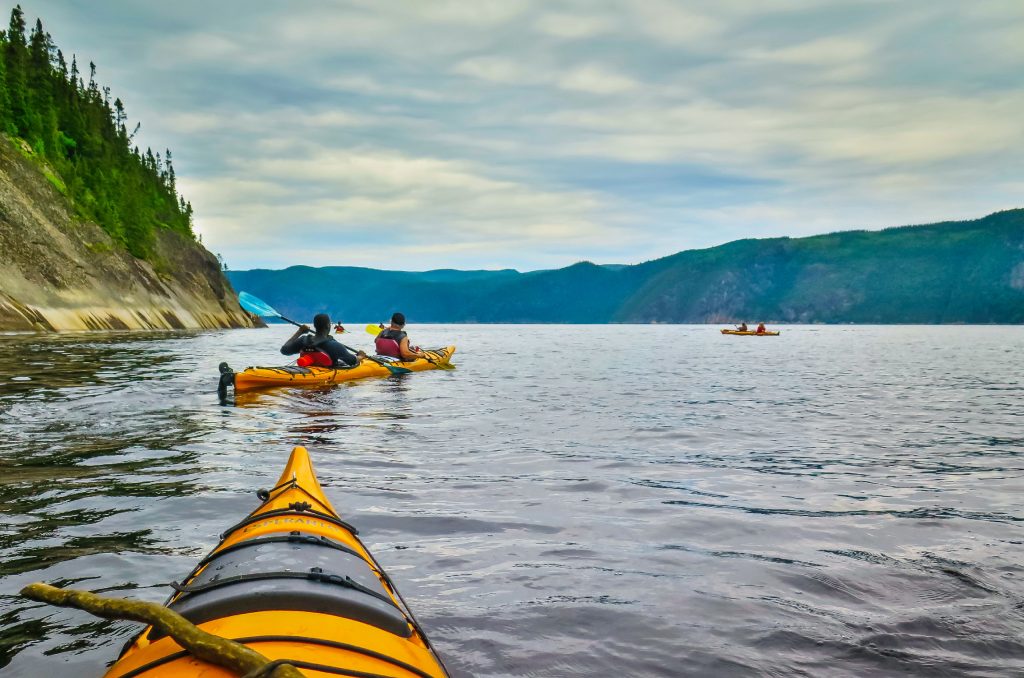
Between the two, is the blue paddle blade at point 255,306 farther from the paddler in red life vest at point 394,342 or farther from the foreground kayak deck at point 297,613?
the foreground kayak deck at point 297,613

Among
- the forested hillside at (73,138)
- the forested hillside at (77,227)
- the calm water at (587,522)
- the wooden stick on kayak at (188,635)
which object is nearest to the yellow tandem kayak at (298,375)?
the calm water at (587,522)

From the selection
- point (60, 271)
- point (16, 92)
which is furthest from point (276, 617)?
point (16, 92)

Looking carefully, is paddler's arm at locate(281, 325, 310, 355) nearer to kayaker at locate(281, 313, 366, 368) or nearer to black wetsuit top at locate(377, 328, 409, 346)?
kayaker at locate(281, 313, 366, 368)

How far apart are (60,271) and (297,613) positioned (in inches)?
1541

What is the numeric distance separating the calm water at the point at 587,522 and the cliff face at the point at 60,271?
2318 centimetres

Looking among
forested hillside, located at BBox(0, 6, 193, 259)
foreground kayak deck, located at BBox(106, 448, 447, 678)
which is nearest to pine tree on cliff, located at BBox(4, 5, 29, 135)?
forested hillside, located at BBox(0, 6, 193, 259)

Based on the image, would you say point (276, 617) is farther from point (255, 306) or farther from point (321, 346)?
point (255, 306)

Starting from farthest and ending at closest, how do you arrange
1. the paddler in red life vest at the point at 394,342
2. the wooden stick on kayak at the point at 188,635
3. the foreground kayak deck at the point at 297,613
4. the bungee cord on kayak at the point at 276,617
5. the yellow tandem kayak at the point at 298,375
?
the paddler in red life vest at the point at 394,342 → the yellow tandem kayak at the point at 298,375 → the foreground kayak deck at the point at 297,613 → the bungee cord on kayak at the point at 276,617 → the wooden stick on kayak at the point at 188,635

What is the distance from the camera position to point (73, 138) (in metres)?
58.6

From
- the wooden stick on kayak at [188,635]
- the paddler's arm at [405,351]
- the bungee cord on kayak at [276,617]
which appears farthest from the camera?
the paddler's arm at [405,351]

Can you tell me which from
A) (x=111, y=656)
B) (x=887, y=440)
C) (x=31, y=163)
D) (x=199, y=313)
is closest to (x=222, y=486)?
(x=111, y=656)

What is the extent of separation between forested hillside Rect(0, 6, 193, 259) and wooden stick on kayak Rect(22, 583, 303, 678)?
47.1 m

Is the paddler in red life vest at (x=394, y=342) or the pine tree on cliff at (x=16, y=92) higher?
the pine tree on cliff at (x=16, y=92)

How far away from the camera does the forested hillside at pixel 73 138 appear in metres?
44.7
